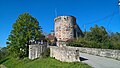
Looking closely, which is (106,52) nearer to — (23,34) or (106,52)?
(106,52)

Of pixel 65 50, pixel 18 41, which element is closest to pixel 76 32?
pixel 18 41

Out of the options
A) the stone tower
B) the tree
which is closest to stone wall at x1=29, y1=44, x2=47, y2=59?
the tree

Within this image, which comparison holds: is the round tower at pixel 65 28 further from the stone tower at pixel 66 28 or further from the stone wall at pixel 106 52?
the stone wall at pixel 106 52

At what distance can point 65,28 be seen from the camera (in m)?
47.2

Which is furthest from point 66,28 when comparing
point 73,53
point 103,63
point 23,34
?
point 103,63

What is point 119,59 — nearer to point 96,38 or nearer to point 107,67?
point 107,67

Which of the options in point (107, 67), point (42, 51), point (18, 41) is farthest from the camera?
point (18, 41)

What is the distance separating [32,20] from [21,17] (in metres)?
2.21

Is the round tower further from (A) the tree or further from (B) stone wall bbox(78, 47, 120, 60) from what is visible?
(B) stone wall bbox(78, 47, 120, 60)

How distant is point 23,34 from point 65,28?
12.1 m

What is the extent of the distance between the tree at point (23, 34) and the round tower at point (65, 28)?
30.0 feet

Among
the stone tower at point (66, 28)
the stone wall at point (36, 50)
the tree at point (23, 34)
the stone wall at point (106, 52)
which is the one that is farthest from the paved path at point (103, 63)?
the stone tower at point (66, 28)

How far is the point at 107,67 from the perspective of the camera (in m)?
15.6

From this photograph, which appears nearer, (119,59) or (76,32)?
(119,59)
